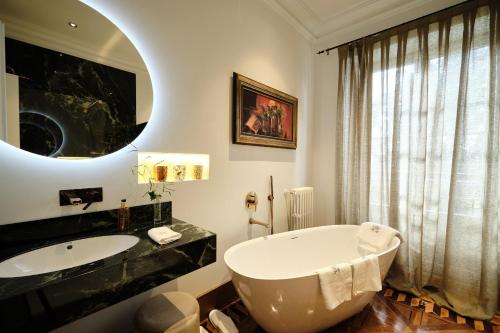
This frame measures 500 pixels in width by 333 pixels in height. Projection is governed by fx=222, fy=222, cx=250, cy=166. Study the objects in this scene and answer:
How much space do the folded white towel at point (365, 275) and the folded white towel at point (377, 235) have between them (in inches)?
20.7

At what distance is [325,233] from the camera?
226 cm

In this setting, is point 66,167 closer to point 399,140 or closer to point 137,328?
point 137,328

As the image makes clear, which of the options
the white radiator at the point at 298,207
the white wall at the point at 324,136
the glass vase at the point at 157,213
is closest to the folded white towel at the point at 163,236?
the glass vase at the point at 157,213

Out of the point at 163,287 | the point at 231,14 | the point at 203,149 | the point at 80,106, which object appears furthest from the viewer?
the point at 231,14

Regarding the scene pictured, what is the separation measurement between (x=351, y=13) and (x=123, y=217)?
2.97 m

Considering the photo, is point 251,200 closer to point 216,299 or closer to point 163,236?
point 216,299

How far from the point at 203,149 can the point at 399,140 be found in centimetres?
194

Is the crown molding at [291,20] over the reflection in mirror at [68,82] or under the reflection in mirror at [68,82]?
over

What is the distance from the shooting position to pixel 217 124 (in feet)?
6.15

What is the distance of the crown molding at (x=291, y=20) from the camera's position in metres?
2.30

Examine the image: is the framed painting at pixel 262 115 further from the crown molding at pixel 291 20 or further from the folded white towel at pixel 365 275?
the folded white towel at pixel 365 275

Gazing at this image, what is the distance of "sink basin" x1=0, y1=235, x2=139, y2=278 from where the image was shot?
0.91 metres

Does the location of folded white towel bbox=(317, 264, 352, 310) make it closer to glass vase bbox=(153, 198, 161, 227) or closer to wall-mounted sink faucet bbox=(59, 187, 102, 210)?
glass vase bbox=(153, 198, 161, 227)

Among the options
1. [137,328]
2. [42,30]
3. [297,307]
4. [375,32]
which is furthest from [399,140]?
[42,30]
